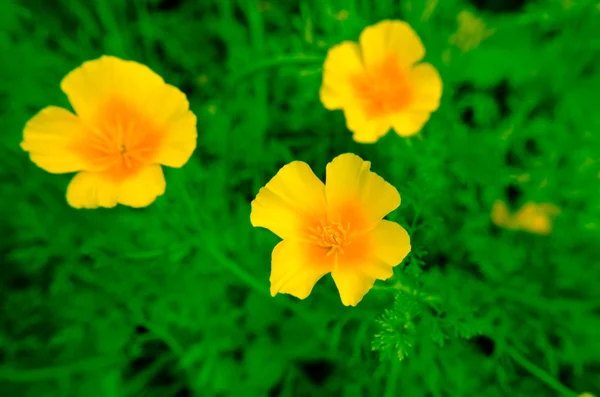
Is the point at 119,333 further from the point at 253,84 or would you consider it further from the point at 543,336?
the point at 543,336

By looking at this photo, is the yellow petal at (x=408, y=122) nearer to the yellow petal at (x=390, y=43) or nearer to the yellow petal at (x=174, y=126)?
the yellow petal at (x=390, y=43)

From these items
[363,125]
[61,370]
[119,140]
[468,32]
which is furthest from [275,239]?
[468,32]

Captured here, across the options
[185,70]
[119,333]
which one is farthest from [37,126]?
[185,70]

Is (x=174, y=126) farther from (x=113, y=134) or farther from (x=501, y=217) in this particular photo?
(x=501, y=217)

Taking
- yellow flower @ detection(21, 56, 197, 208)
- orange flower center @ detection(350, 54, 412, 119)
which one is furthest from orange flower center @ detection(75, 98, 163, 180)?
orange flower center @ detection(350, 54, 412, 119)

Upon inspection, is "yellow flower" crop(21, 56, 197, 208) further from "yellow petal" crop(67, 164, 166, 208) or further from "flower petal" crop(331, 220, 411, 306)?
"flower petal" crop(331, 220, 411, 306)

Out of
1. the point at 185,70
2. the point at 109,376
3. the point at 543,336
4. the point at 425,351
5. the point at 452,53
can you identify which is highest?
the point at 452,53

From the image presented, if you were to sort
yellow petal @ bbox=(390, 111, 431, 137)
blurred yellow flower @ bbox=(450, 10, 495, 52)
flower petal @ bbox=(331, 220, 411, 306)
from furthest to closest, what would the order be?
blurred yellow flower @ bbox=(450, 10, 495, 52) → yellow petal @ bbox=(390, 111, 431, 137) → flower petal @ bbox=(331, 220, 411, 306)
